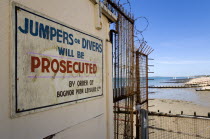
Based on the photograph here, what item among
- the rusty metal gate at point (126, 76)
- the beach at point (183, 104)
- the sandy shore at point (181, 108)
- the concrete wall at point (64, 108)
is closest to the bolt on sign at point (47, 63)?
the concrete wall at point (64, 108)

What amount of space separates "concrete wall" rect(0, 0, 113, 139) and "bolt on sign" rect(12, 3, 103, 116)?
0.08 m

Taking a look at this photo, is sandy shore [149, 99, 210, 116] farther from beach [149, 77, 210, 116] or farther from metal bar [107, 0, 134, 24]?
metal bar [107, 0, 134, 24]

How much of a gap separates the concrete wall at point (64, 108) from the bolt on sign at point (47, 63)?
0.28 feet

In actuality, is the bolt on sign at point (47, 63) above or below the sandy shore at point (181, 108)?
above

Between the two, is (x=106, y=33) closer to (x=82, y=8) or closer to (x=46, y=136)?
(x=82, y=8)

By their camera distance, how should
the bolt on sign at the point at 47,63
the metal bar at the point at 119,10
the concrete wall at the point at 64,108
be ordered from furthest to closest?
the metal bar at the point at 119,10 < the bolt on sign at the point at 47,63 < the concrete wall at the point at 64,108

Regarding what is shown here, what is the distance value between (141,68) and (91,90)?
367 cm

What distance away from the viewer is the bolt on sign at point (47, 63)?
6.02 feet

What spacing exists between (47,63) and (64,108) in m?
0.75

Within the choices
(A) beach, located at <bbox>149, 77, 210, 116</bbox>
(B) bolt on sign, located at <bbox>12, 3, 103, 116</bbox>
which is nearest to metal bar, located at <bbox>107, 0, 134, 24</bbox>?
(B) bolt on sign, located at <bbox>12, 3, 103, 116</bbox>

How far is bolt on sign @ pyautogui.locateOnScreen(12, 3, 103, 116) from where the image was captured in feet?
6.02

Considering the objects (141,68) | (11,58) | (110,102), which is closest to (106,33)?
(110,102)

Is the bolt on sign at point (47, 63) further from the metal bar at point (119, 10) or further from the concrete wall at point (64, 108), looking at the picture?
the metal bar at point (119, 10)

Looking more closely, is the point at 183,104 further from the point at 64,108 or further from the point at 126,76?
the point at 64,108
